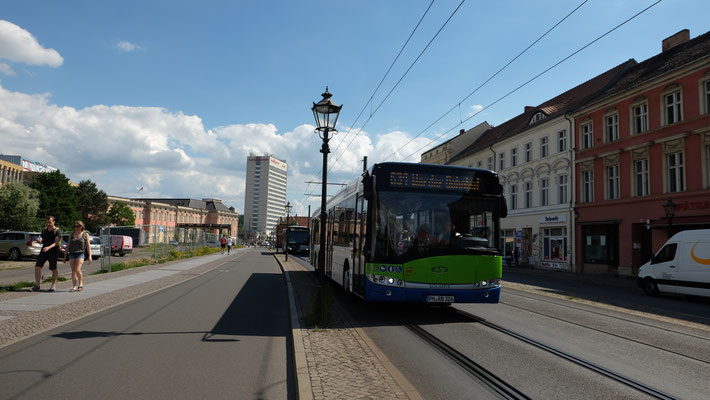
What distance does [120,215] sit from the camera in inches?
4208

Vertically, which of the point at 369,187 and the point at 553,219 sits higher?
the point at 553,219

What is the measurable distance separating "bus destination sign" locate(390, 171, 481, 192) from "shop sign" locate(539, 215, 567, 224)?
Result: 1013 inches

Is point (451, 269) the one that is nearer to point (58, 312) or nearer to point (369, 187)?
point (369, 187)

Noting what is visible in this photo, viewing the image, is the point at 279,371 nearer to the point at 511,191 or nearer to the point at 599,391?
the point at 599,391

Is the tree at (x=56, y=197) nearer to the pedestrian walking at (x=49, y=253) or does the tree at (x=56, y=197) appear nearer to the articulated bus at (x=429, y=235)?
the pedestrian walking at (x=49, y=253)

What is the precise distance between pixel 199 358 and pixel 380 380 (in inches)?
96.4

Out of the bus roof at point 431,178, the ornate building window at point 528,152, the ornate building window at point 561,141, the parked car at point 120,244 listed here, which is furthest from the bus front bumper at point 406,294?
the parked car at point 120,244

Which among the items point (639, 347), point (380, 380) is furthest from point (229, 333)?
point (639, 347)

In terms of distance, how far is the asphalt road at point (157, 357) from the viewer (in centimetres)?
477

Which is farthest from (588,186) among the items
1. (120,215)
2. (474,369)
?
(120,215)

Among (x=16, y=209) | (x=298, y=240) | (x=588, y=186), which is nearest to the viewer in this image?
(x=588, y=186)

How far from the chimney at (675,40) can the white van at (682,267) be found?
18729 mm

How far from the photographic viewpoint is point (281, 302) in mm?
11828

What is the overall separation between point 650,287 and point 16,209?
2414 inches
